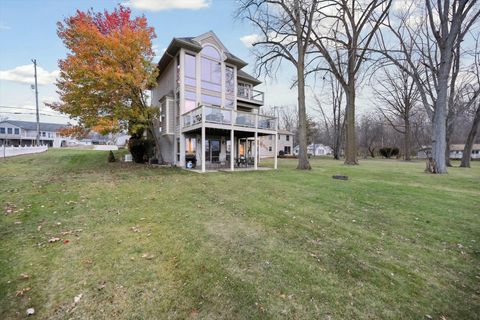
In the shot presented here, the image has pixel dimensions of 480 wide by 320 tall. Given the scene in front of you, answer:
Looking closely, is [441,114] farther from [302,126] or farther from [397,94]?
[397,94]

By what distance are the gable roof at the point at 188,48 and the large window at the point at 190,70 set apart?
0.60 metres

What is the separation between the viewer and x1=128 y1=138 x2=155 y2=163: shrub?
60.6ft

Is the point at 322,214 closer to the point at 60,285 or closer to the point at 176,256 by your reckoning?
the point at 176,256

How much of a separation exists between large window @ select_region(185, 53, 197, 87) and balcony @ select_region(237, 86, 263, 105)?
5.55 metres

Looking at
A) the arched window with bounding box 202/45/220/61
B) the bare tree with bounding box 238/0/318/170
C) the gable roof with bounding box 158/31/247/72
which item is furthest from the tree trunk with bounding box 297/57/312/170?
the arched window with bounding box 202/45/220/61

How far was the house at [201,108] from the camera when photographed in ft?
46.1

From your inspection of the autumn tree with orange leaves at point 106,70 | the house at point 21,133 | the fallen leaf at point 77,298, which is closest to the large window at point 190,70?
the autumn tree with orange leaves at point 106,70

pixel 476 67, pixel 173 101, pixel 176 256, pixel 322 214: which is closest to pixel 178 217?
pixel 176 256

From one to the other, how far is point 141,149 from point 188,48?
355 inches

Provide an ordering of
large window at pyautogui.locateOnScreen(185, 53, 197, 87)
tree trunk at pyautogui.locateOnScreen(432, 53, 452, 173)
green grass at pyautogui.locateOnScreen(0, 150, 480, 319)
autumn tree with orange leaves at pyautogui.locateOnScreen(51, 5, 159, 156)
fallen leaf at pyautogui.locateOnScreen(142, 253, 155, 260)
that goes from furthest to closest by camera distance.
A: large window at pyautogui.locateOnScreen(185, 53, 197, 87), tree trunk at pyautogui.locateOnScreen(432, 53, 452, 173), autumn tree with orange leaves at pyautogui.locateOnScreen(51, 5, 159, 156), fallen leaf at pyautogui.locateOnScreen(142, 253, 155, 260), green grass at pyautogui.locateOnScreen(0, 150, 480, 319)

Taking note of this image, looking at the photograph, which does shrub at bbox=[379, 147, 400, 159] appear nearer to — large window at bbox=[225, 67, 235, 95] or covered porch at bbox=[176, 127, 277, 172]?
covered porch at bbox=[176, 127, 277, 172]

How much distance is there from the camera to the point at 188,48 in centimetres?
1495

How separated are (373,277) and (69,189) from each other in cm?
898

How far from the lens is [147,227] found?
180 inches
